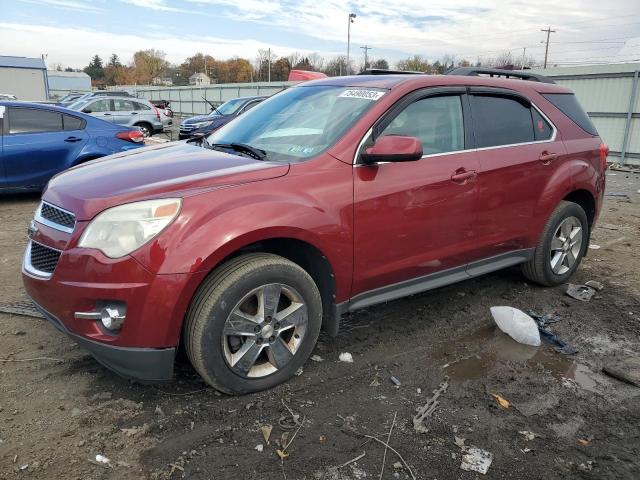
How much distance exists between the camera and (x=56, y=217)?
9.30 feet

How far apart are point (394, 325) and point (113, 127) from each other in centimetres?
625

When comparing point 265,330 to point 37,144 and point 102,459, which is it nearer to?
point 102,459

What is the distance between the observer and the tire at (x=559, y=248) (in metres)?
4.51

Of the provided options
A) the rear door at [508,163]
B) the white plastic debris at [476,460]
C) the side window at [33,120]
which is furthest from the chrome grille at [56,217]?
the side window at [33,120]

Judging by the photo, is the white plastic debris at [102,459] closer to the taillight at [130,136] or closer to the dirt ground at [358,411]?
the dirt ground at [358,411]

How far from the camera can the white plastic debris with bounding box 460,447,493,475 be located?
244cm

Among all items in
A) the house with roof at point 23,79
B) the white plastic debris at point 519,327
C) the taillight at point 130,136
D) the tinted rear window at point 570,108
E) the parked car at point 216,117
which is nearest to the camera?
the white plastic debris at point 519,327

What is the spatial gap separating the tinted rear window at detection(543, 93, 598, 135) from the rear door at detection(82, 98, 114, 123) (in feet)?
56.0

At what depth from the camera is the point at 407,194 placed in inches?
130

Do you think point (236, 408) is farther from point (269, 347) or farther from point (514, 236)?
point (514, 236)

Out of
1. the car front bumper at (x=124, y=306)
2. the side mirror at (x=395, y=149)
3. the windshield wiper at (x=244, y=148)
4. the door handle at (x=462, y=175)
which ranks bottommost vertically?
the car front bumper at (x=124, y=306)

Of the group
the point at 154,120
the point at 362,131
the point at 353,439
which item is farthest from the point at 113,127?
the point at 154,120

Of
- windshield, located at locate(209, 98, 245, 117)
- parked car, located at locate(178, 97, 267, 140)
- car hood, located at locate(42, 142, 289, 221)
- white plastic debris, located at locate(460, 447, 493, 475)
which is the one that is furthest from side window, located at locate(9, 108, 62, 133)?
windshield, located at locate(209, 98, 245, 117)

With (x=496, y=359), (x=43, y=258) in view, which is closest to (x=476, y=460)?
(x=496, y=359)
